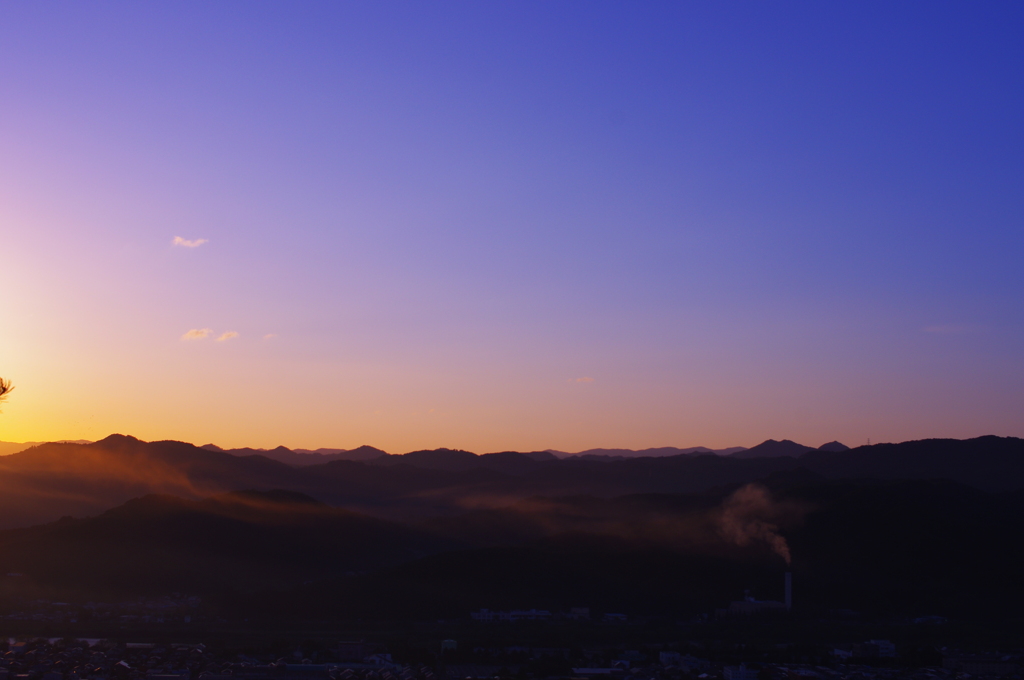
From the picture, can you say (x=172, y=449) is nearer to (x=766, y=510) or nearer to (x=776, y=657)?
(x=766, y=510)

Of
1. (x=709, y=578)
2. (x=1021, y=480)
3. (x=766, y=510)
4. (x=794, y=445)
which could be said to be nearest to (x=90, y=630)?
(x=709, y=578)

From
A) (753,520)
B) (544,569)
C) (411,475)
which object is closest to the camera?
(544,569)

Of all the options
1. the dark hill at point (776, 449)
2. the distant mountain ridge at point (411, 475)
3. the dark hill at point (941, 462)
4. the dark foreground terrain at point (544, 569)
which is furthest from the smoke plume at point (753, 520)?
the dark hill at point (776, 449)

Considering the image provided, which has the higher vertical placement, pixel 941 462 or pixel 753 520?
pixel 941 462

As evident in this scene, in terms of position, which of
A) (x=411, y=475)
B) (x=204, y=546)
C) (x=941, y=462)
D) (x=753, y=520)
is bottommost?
(x=204, y=546)

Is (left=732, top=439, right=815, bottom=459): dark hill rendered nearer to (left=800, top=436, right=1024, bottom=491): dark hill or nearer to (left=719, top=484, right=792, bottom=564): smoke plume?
(left=800, top=436, right=1024, bottom=491): dark hill

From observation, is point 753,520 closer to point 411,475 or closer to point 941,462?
point 941,462

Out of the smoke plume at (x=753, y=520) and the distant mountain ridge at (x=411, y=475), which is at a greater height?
the distant mountain ridge at (x=411, y=475)

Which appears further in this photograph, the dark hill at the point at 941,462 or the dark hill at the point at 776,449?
the dark hill at the point at 776,449

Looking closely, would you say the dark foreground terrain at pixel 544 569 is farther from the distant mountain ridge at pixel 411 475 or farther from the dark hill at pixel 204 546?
the distant mountain ridge at pixel 411 475

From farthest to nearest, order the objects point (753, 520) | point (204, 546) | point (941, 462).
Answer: point (941, 462)
point (753, 520)
point (204, 546)

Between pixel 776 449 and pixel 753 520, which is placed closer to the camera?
pixel 753 520

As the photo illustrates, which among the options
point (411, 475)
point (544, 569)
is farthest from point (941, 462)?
point (411, 475)

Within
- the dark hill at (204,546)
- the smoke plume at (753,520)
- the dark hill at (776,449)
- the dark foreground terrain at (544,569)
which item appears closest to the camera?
the dark foreground terrain at (544,569)
